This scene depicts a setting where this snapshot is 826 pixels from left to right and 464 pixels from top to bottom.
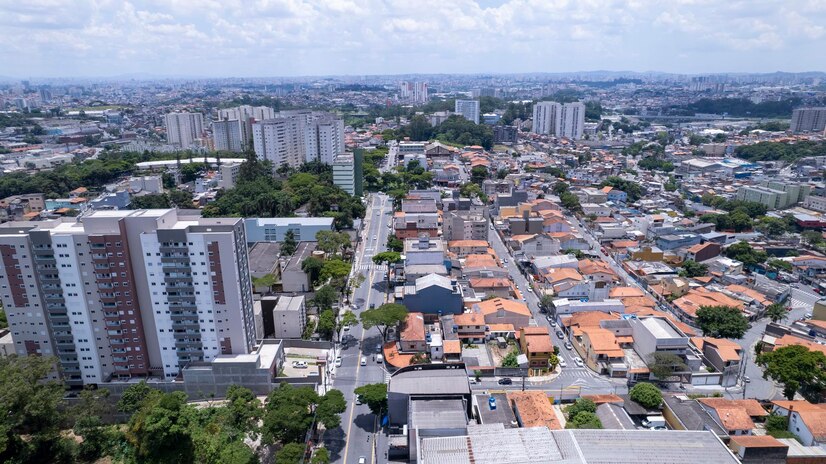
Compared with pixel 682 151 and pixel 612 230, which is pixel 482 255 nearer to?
pixel 612 230

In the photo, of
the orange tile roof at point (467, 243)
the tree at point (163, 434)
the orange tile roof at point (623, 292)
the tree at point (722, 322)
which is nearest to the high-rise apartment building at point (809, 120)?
the orange tile roof at point (623, 292)

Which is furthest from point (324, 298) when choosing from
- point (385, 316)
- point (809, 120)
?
point (809, 120)

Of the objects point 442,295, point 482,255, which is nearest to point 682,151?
point 482,255

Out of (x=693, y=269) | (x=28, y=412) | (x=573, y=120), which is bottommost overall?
(x=693, y=269)

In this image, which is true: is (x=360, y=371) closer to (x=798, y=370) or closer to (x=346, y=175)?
(x=798, y=370)

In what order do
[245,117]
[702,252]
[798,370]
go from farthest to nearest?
1. [245,117]
2. [702,252]
3. [798,370]
